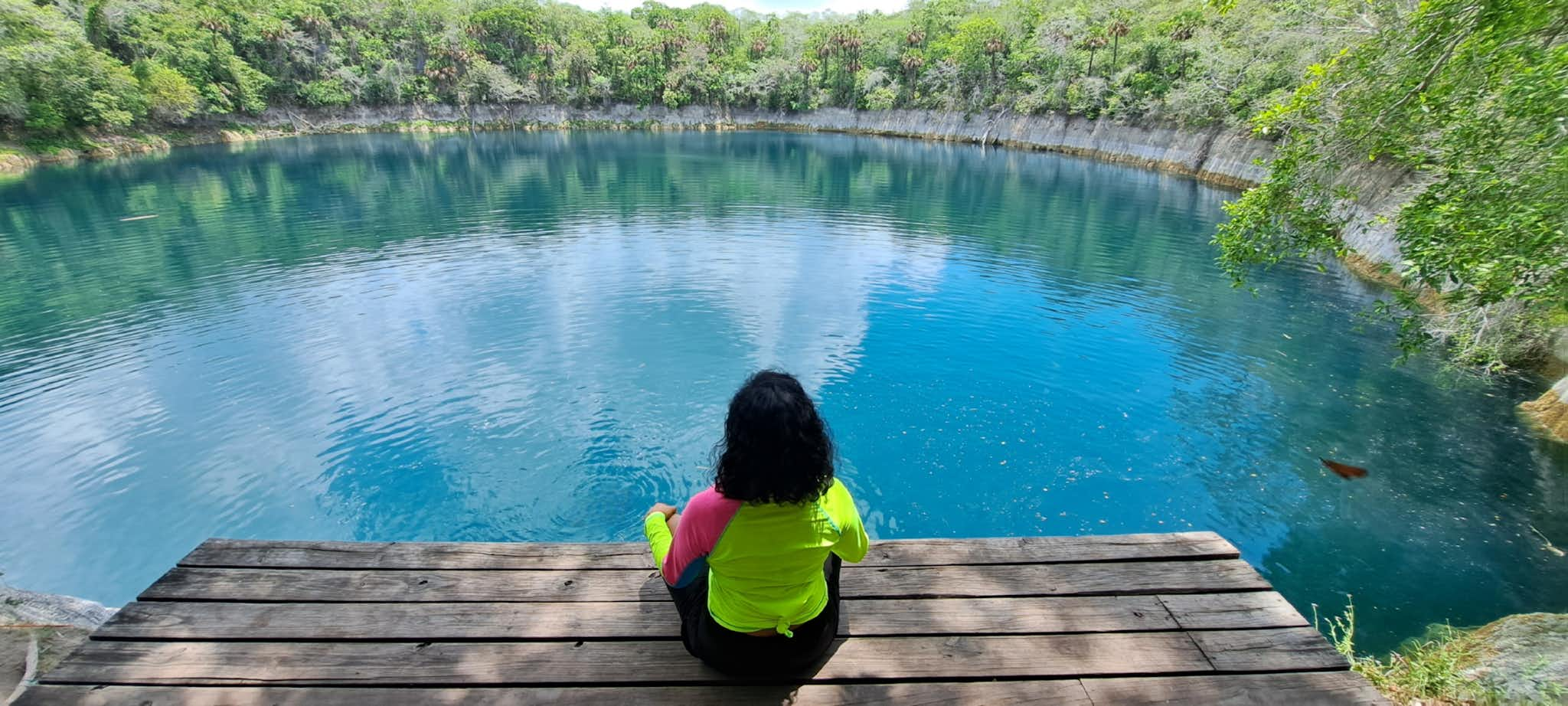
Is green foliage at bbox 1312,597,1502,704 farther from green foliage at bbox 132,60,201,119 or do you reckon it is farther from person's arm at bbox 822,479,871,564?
green foliage at bbox 132,60,201,119

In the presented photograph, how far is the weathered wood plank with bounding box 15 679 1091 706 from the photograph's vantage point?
2334 millimetres

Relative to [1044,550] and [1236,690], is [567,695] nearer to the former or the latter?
[1044,550]

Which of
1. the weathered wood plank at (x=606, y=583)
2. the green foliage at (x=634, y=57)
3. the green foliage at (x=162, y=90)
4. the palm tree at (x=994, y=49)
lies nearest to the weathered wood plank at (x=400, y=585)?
the weathered wood plank at (x=606, y=583)

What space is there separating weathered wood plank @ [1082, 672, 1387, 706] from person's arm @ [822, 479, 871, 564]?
1.00 metres

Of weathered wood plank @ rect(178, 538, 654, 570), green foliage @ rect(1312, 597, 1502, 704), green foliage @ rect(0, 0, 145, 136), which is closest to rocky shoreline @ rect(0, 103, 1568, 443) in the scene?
green foliage @ rect(0, 0, 145, 136)

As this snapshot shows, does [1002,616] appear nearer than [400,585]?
Yes

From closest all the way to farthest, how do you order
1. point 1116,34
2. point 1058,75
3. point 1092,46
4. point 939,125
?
1. point 1116,34
2. point 1092,46
3. point 1058,75
4. point 939,125

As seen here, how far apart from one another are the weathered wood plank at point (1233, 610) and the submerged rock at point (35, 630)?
4780mm

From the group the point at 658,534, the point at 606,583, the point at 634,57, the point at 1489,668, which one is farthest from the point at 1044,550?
the point at 634,57

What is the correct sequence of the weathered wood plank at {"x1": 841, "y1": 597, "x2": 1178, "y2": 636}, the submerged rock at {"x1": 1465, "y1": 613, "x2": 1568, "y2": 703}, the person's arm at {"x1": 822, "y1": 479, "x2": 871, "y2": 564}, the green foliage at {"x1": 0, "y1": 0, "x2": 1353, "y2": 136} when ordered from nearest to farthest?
the person's arm at {"x1": 822, "y1": 479, "x2": 871, "y2": 564}
the weathered wood plank at {"x1": 841, "y1": 597, "x2": 1178, "y2": 636}
the submerged rock at {"x1": 1465, "y1": 613, "x2": 1568, "y2": 703}
the green foliage at {"x1": 0, "y1": 0, "x2": 1353, "y2": 136}

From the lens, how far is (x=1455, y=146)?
5.88 m

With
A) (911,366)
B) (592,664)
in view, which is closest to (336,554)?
(592,664)

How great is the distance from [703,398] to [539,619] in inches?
238

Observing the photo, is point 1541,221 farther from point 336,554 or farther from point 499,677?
point 336,554
